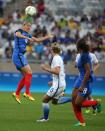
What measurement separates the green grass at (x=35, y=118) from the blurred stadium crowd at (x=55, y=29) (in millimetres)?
11193

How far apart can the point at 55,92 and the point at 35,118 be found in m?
1.04

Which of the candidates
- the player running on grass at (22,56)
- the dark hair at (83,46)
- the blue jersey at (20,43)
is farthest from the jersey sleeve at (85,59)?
the blue jersey at (20,43)

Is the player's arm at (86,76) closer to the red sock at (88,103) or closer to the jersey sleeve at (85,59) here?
the jersey sleeve at (85,59)

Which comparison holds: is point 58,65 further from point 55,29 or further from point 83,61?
point 55,29

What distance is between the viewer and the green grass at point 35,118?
15.7 m

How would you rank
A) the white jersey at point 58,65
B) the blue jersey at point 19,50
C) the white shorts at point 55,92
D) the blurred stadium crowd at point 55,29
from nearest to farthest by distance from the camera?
the white jersey at point 58,65 → the white shorts at point 55,92 → the blue jersey at point 19,50 → the blurred stadium crowd at point 55,29

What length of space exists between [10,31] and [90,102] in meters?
20.2

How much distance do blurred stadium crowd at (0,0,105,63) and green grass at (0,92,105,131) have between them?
1119 centimetres

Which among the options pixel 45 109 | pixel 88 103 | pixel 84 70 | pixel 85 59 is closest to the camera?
pixel 85 59

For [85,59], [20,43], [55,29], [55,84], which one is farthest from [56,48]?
[55,29]

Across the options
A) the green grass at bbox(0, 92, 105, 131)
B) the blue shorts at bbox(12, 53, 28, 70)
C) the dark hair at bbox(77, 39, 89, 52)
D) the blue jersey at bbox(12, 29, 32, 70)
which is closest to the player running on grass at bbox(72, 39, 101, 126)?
the dark hair at bbox(77, 39, 89, 52)

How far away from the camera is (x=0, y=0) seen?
128ft

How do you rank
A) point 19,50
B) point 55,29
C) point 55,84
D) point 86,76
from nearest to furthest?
point 86,76 < point 55,84 < point 19,50 < point 55,29

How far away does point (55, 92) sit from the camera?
1702 cm
